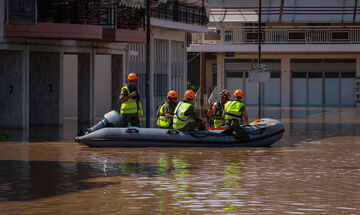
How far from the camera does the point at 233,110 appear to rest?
77.1 feet

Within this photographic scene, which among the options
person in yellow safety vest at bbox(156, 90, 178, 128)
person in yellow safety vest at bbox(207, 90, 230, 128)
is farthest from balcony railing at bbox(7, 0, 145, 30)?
person in yellow safety vest at bbox(207, 90, 230, 128)

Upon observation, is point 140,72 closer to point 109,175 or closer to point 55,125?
point 55,125

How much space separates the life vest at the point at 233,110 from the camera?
922 inches

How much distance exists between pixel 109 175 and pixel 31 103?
17.0 metres

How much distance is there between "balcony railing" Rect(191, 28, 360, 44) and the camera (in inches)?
2499

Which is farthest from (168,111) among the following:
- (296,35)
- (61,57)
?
(296,35)

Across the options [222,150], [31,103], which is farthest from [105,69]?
[222,150]

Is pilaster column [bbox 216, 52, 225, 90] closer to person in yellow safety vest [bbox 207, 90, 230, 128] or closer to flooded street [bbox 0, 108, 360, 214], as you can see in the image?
person in yellow safety vest [bbox 207, 90, 230, 128]

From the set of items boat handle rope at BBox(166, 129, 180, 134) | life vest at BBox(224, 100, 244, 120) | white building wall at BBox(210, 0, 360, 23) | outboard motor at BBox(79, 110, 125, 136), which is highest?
white building wall at BBox(210, 0, 360, 23)

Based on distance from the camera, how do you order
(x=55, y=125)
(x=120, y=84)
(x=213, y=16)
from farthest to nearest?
1. (x=213, y=16)
2. (x=120, y=84)
3. (x=55, y=125)

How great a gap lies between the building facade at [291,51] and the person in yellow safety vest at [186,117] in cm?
3959

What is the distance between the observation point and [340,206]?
12703 mm

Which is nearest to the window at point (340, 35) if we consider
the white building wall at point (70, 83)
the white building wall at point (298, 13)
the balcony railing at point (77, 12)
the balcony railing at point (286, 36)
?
the balcony railing at point (286, 36)

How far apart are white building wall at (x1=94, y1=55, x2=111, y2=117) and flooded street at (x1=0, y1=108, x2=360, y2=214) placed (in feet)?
48.0
